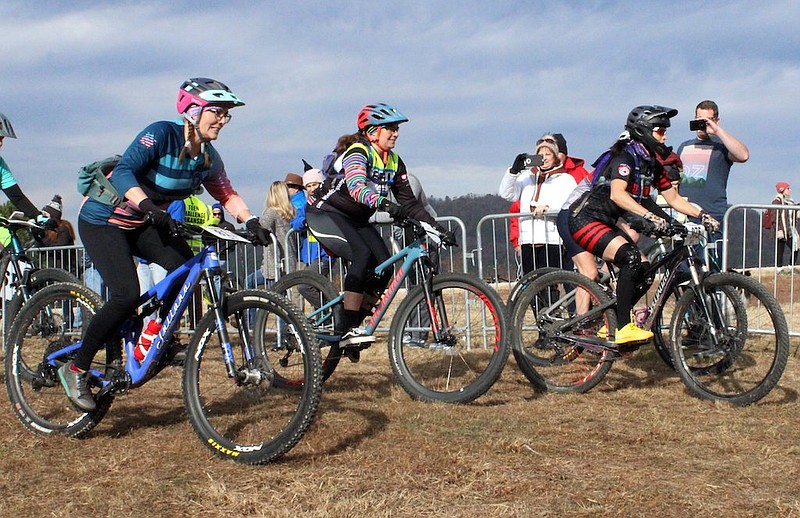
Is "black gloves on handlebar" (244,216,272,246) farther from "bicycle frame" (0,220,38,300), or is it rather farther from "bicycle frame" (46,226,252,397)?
"bicycle frame" (0,220,38,300)

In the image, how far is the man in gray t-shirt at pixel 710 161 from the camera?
9.48 meters

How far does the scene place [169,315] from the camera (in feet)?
17.6

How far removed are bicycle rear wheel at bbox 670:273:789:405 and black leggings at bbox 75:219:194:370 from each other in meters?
3.50

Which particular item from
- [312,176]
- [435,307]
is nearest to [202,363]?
[435,307]

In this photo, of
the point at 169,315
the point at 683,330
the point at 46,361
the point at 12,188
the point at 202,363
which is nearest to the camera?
the point at 202,363

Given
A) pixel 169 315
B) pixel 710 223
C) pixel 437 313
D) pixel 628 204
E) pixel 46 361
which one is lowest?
pixel 46 361

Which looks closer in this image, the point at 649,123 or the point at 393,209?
the point at 393,209

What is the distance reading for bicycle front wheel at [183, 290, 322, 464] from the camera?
15.6ft

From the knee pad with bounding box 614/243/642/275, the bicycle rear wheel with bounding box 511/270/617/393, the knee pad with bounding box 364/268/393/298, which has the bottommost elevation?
the bicycle rear wheel with bounding box 511/270/617/393

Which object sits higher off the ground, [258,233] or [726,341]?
[258,233]

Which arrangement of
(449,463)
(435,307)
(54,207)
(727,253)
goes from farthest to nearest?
(54,207) → (727,253) → (435,307) → (449,463)

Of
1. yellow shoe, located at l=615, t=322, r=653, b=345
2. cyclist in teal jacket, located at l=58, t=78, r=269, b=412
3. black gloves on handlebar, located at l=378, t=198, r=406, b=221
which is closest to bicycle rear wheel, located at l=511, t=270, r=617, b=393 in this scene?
yellow shoe, located at l=615, t=322, r=653, b=345

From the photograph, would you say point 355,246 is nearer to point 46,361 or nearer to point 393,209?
point 393,209

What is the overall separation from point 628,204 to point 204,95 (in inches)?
127
